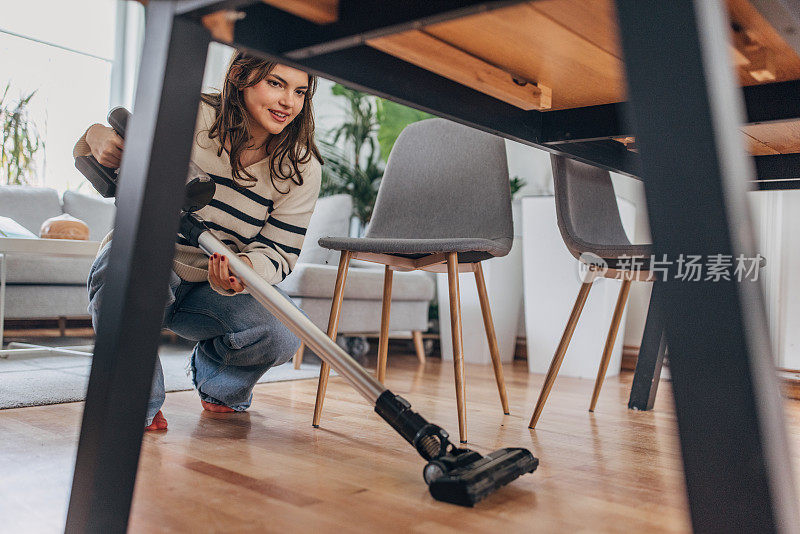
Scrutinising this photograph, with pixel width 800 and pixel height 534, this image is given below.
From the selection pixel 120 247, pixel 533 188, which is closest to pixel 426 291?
pixel 533 188

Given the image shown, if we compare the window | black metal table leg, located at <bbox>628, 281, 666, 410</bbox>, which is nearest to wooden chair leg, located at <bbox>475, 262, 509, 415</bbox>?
black metal table leg, located at <bbox>628, 281, 666, 410</bbox>

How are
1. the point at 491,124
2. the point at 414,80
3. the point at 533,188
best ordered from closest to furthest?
the point at 414,80 → the point at 491,124 → the point at 533,188

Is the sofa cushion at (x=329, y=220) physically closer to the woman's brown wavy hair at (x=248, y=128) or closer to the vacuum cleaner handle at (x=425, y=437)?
the woman's brown wavy hair at (x=248, y=128)

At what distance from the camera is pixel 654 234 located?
0.54 metres

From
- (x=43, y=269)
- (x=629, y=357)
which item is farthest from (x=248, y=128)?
(x=629, y=357)

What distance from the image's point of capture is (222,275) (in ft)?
3.98

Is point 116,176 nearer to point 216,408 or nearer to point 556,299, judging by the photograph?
point 216,408

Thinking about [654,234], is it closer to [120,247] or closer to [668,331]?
[668,331]

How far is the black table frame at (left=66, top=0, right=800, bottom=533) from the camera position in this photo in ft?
1.63

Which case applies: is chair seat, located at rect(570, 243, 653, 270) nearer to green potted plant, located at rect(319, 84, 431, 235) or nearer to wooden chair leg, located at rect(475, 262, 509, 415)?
wooden chair leg, located at rect(475, 262, 509, 415)

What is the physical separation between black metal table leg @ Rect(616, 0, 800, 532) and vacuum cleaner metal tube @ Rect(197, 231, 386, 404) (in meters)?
0.60

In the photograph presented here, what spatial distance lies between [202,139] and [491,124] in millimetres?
676

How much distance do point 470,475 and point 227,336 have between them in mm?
774

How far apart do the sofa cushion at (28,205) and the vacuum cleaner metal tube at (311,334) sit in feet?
8.88
